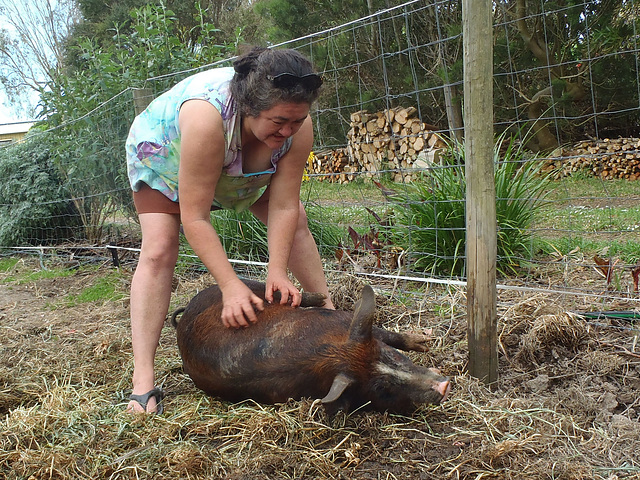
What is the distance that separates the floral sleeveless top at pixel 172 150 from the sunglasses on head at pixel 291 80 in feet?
1.00

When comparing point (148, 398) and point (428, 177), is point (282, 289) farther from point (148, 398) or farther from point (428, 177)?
point (428, 177)

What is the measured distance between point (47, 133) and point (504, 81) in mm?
8083

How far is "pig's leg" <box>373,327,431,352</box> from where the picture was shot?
99.1 inches

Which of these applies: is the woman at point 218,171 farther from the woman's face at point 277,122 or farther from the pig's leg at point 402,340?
the pig's leg at point 402,340

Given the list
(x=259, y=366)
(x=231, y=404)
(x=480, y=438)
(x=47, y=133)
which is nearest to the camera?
(x=480, y=438)

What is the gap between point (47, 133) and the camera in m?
7.19

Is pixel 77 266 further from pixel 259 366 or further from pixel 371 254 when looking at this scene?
pixel 259 366

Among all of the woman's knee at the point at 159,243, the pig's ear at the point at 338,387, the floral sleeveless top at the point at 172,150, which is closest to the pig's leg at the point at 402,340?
the pig's ear at the point at 338,387

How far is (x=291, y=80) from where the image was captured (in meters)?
2.17

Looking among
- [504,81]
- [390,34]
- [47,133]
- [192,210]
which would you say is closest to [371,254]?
[192,210]

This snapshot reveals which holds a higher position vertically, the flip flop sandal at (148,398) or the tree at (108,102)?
the tree at (108,102)

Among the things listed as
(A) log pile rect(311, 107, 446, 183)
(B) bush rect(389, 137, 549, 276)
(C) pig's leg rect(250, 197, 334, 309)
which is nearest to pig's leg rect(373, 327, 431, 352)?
(C) pig's leg rect(250, 197, 334, 309)

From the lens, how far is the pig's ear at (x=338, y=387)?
2.01m

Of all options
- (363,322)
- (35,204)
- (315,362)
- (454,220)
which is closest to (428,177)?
(454,220)
